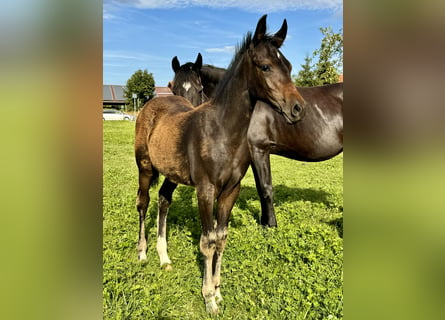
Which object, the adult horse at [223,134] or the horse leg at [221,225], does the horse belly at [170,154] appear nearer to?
the adult horse at [223,134]

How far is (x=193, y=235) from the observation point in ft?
14.3

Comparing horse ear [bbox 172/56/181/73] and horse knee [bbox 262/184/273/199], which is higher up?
horse ear [bbox 172/56/181/73]

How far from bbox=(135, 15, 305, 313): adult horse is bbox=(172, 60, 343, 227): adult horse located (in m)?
1.91

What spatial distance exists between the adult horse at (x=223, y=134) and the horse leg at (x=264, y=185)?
6.16 ft

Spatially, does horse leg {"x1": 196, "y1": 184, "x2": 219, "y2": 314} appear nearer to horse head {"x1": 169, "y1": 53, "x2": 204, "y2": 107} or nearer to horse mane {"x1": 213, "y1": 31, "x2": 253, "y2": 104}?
horse mane {"x1": 213, "y1": 31, "x2": 253, "y2": 104}

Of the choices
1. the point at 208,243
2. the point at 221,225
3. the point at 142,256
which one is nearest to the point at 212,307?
the point at 208,243

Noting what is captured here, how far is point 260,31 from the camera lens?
7.96 ft

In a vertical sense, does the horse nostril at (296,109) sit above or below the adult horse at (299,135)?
above

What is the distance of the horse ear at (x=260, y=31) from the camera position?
7.77 ft

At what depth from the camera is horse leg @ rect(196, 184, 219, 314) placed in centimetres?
277

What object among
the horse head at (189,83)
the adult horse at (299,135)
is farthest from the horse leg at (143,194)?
the adult horse at (299,135)

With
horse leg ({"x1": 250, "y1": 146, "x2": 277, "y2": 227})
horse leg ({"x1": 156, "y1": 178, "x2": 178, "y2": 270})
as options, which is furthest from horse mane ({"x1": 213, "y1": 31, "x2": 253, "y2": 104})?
horse leg ({"x1": 250, "y1": 146, "x2": 277, "y2": 227})
